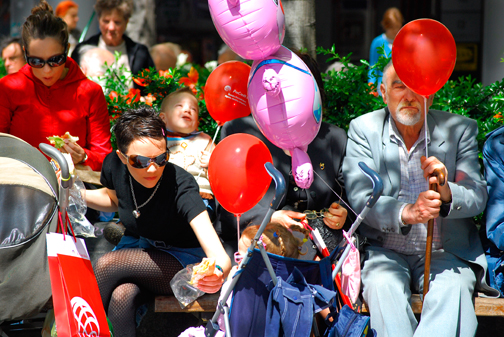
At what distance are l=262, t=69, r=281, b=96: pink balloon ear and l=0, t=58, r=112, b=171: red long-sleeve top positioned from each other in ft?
5.28

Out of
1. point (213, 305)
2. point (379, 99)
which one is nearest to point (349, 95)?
point (379, 99)

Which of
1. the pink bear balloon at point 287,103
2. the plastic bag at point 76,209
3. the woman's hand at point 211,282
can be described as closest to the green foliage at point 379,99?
Answer: the pink bear balloon at point 287,103

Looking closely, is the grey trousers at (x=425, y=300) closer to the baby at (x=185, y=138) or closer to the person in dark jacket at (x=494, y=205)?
the person in dark jacket at (x=494, y=205)

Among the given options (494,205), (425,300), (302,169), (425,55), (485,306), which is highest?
(425,55)

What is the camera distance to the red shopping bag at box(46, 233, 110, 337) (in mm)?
2348

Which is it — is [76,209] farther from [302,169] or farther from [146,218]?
[302,169]

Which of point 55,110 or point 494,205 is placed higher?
point 55,110

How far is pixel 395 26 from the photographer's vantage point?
636cm

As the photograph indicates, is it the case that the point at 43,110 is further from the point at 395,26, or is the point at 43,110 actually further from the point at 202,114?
the point at 395,26

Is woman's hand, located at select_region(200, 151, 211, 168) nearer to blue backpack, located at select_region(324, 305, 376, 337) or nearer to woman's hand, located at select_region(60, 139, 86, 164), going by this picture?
woman's hand, located at select_region(60, 139, 86, 164)

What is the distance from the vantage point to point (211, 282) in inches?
101

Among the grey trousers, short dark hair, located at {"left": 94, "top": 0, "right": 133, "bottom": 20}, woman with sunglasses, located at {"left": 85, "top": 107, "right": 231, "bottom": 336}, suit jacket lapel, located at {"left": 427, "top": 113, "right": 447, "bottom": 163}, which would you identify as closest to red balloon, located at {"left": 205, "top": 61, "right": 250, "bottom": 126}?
woman with sunglasses, located at {"left": 85, "top": 107, "right": 231, "bottom": 336}

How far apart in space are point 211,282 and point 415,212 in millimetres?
1117

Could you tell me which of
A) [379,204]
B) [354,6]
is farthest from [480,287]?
[354,6]
